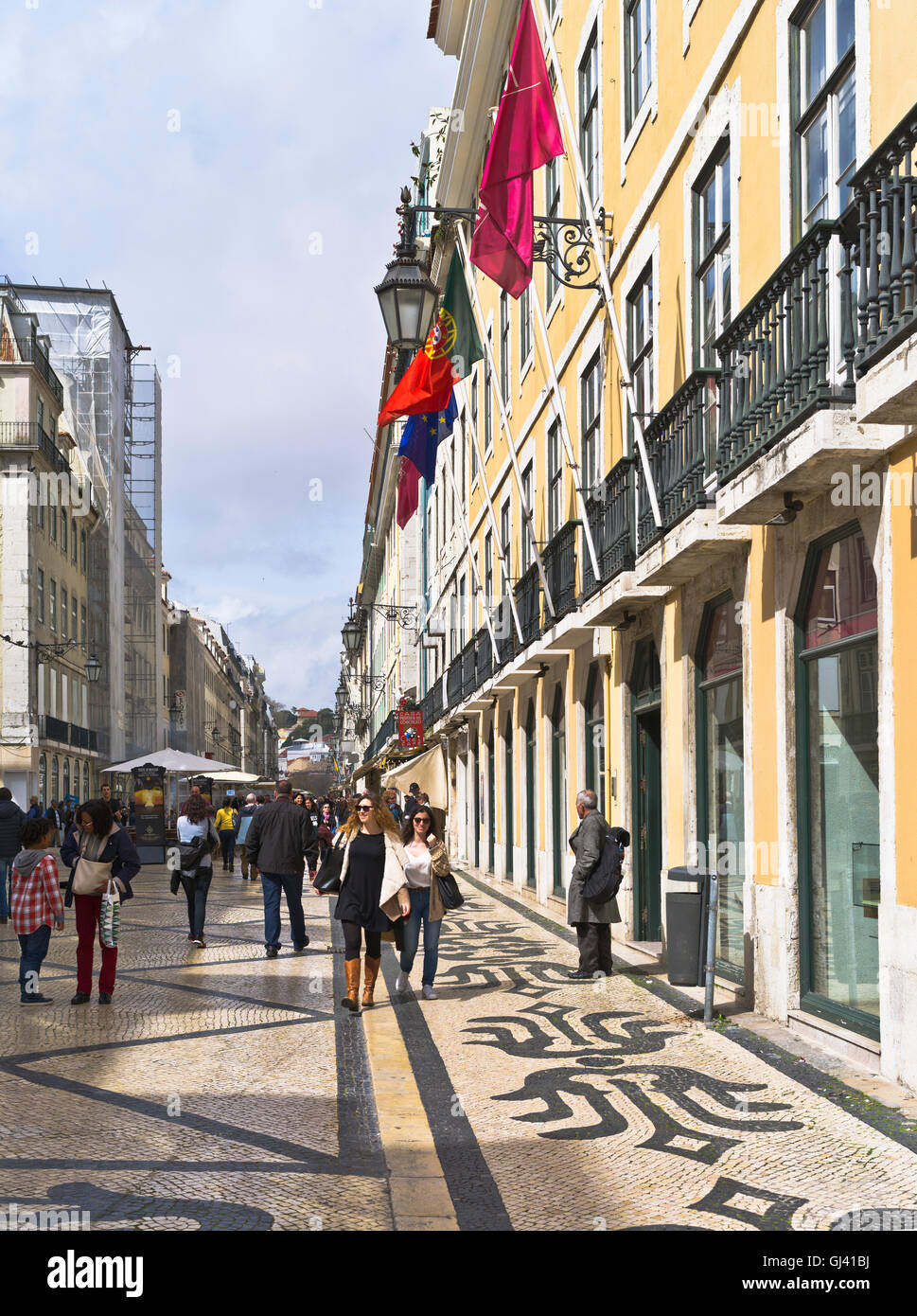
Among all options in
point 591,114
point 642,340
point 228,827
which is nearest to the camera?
point 642,340

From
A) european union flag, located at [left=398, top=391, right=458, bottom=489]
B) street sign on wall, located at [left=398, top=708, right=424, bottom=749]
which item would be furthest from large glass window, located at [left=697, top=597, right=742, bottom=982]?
street sign on wall, located at [left=398, top=708, right=424, bottom=749]

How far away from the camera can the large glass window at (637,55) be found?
47.2 feet

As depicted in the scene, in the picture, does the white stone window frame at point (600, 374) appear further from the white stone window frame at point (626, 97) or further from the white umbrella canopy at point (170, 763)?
the white umbrella canopy at point (170, 763)

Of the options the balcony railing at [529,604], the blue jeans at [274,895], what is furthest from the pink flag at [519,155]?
the balcony railing at [529,604]

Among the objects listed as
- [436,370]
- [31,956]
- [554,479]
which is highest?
[436,370]

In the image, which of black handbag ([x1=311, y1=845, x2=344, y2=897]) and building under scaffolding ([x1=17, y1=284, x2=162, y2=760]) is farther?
building under scaffolding ([x1=17, y1=284, x2=162, y2=760])

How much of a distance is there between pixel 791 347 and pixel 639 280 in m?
6.07

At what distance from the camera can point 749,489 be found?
891 cm

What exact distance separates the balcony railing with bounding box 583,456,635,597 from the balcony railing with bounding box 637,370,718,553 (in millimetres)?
610

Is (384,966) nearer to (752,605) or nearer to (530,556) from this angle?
(752,605)

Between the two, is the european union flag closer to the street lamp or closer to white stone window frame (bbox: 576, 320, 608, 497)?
white stone window frame (bbox: 576, 320, 608, 497)

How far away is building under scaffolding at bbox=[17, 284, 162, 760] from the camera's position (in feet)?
182

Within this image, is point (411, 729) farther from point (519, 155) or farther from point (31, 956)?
point (31, 956)

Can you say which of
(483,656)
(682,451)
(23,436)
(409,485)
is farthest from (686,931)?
(23,436)
